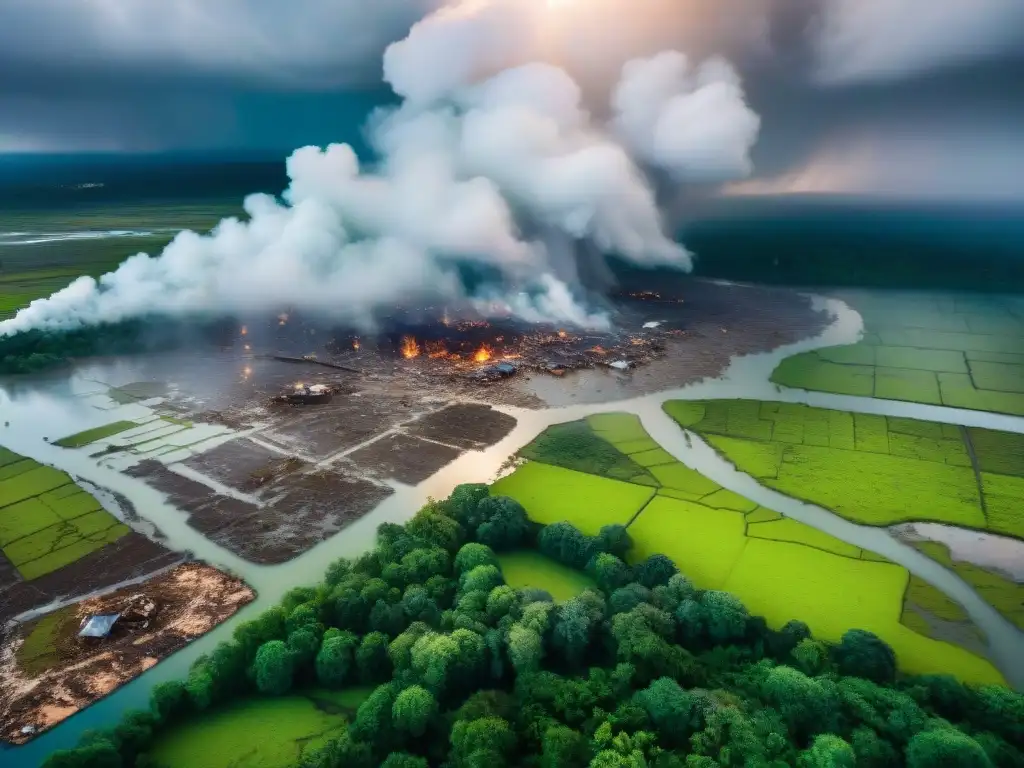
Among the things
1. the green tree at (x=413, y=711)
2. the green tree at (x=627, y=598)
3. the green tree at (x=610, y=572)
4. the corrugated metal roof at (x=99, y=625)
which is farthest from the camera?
the green tree at (x=610, y=572)

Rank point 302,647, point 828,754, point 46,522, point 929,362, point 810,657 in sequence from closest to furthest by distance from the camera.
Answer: point 828,754 < point 810,657 < point 302,647 < point 46,522 < point 929,362

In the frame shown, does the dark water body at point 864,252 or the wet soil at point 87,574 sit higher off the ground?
the dark water body at point 864,252

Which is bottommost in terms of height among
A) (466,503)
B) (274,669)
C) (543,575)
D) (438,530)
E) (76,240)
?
(543,575)

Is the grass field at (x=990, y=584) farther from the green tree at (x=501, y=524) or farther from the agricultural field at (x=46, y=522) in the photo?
the agricultural field at (x=46, y=522)

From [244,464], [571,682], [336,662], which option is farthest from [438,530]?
[244,464]

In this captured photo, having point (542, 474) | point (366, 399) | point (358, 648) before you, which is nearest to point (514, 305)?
point (366, 399)

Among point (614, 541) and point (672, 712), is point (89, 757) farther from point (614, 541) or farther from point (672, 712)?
point (614, 541)

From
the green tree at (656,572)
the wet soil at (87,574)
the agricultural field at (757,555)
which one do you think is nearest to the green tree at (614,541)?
the agricultural field at (757,555)
